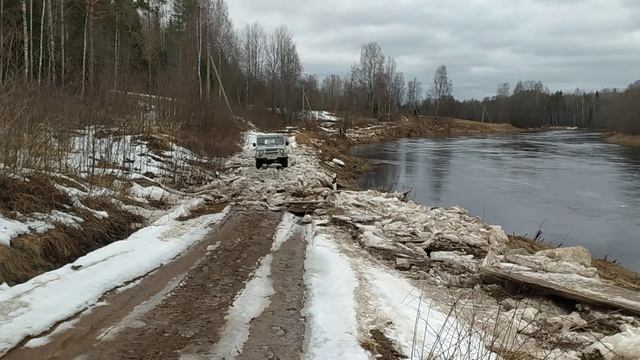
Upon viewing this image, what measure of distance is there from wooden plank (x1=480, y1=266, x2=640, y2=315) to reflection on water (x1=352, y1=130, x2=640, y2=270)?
7787 mm

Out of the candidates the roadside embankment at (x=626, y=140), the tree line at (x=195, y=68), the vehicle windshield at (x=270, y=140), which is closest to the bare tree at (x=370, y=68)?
the tree line at (x=195, y=68)

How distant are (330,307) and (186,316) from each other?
70.5 inches

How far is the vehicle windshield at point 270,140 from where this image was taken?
87.1 feet

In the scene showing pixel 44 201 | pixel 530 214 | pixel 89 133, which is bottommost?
pixel 530 214

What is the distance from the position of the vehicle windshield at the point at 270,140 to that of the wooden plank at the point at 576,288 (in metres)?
18.6

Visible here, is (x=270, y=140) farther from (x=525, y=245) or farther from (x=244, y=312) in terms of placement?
(x=244, y=312)

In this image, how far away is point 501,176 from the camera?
3481cm

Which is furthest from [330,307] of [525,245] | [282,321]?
[525,245]

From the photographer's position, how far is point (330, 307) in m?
6.85

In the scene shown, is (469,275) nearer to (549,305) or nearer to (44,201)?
(549,305)

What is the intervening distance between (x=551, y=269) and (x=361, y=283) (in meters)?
3.71

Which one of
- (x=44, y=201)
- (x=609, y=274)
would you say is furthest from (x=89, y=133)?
(x=609, y=274)

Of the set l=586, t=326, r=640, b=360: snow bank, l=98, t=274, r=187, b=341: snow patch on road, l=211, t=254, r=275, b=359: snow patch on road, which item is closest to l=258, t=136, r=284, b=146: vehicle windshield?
l=211, t=254, r=275, b=359: snow patch on road

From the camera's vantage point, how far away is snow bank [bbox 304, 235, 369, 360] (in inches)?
217
